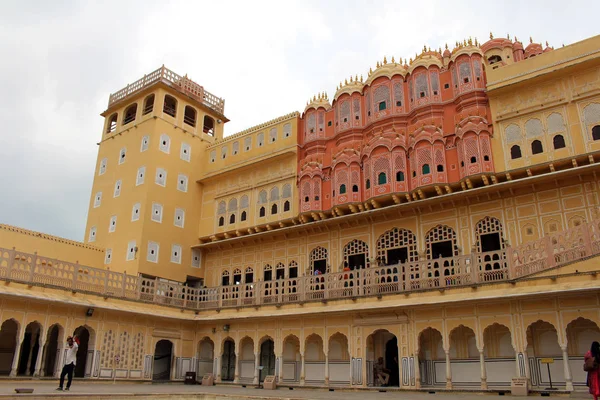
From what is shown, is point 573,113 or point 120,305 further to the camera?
point 120,305

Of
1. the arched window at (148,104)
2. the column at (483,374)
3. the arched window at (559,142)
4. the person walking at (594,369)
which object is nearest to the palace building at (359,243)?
the column at (483,374)

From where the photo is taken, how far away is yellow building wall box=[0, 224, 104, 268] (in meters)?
22.3

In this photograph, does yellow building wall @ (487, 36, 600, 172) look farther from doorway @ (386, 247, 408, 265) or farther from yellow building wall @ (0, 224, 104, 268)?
yellow building wall @ (0, 224, 104, 268)

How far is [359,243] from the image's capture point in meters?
22.3

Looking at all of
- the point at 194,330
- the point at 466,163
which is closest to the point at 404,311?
the point at 466,163

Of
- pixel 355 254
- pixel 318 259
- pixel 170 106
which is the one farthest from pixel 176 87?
pixel 355 254

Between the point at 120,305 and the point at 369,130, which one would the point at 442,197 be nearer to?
A: the point at 369,130

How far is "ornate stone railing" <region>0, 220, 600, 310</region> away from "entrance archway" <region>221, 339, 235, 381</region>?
254 cm

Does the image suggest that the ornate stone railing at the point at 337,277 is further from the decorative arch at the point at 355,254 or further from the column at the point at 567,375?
the column at the point at 567,375

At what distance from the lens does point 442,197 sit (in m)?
19.6

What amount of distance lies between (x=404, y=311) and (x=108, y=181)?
61.0 ft

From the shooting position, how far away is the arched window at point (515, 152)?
1889 centimetres

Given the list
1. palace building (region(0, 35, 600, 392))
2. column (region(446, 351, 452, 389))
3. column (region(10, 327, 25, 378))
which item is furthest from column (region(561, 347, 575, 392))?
column (region(10, 327, 25, 378))

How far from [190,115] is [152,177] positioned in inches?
238
